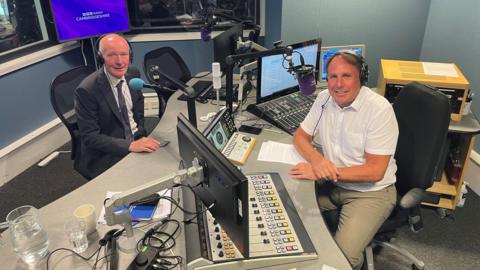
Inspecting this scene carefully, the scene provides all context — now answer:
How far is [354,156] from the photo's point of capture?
1822 millimetres

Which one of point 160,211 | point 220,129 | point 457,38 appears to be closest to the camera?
point 160,211

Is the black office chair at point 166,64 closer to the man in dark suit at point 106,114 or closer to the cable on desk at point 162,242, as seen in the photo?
the man in dark suit at point 106,114

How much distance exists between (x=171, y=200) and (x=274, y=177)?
48 cm

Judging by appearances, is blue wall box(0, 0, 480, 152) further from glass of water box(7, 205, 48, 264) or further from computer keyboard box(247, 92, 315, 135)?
glass of water box(7, 205, 48, 264)

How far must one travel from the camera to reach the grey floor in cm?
224

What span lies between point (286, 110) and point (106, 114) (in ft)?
3.59

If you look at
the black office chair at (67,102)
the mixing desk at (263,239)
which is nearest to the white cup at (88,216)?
the mixing desk at (263,239)

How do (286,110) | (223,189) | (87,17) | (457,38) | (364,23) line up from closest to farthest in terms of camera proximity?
(223,189) < (286,110) < (457,38) < (364,23) < (87,17)

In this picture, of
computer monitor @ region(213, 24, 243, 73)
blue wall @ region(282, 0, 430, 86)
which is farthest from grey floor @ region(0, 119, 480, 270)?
computer monitor @ region(213, 24, 243, 73)

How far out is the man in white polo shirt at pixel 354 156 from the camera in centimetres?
171

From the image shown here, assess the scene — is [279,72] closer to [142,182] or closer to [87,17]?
[142,182]

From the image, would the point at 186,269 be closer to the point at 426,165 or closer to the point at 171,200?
the point at 171,200

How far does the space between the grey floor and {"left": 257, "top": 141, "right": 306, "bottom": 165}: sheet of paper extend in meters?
0.89

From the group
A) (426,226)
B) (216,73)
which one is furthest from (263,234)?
(426,226)
